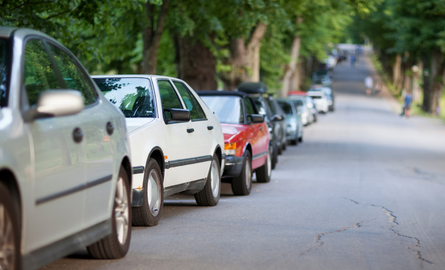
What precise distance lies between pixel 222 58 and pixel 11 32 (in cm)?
2703

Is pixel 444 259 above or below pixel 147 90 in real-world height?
below

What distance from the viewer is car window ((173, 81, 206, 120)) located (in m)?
9.05

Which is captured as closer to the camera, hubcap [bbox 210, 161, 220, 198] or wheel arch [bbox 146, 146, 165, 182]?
wheel arch [bbox 146, 146, 165, 182]

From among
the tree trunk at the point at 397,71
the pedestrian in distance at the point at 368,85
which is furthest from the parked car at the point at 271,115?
the tree trunk at the point at 397,71

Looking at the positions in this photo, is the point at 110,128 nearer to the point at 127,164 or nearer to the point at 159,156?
the point at 127,164

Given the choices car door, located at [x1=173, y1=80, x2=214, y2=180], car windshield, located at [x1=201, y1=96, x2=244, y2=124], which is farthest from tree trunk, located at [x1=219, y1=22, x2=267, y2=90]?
car door, located at [x1=173, y1=80, x2=214, y2=180]

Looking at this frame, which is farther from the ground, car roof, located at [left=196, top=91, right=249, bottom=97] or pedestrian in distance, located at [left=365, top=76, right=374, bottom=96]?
car roof, located at [left=196, top=91, right=249, bottom=97]

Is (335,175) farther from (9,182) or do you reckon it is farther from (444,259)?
(9,182)

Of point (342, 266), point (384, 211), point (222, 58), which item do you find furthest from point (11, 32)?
point (222, 58)

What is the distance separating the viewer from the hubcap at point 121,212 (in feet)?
18.5

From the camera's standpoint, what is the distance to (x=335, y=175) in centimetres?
1516

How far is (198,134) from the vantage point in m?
8.98

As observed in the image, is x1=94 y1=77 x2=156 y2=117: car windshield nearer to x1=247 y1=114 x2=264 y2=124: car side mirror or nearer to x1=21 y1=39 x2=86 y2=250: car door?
x1=21 y1=39 x2=86 y2=250: car door

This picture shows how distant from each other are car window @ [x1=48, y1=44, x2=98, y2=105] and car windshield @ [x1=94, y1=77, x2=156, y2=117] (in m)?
2.56
